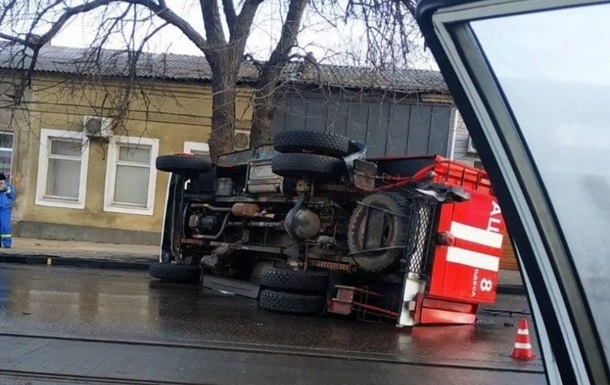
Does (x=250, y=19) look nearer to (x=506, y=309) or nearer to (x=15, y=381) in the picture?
(x=506, y=309)

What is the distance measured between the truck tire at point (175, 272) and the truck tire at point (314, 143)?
7.97 ft

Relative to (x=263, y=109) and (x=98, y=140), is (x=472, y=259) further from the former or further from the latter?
(x=98, y=140)

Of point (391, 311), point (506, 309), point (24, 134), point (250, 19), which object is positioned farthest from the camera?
point (24, 134)

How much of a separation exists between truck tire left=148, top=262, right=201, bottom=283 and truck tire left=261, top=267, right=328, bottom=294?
202 centimetres

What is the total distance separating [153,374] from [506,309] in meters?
5.08

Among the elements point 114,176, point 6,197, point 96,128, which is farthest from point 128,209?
point 6,197

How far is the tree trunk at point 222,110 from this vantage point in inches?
411

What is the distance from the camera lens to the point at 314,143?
5320mm

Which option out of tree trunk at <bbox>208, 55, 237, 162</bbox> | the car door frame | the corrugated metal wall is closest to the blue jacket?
tree trunk at <bbox>208, 55, 237, 162</bbox>

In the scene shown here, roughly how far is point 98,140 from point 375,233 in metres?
11.5

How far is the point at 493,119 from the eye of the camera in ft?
4.49

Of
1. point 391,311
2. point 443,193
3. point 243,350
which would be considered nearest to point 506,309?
point 391,311

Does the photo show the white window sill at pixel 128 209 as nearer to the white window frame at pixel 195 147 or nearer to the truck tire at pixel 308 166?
the white window frame at pixel 195 147

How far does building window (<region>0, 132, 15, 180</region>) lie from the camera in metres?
15.4
